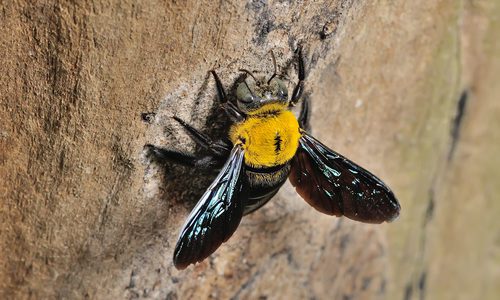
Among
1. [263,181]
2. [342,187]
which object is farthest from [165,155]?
[342,187]

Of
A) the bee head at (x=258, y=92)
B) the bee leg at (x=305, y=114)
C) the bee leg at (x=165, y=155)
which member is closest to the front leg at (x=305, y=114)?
the bee leg at (x=305, y=114)

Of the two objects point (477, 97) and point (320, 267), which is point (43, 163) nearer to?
point (320, 267)

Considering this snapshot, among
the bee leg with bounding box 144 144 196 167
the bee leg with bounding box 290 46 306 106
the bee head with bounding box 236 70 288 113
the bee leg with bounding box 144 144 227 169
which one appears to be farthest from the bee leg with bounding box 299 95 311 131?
the bee leg with bounding box 144 144 196 167

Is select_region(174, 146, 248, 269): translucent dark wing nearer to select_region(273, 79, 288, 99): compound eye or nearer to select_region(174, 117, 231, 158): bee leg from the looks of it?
select_region(174, 117, 231, 158): bee leg

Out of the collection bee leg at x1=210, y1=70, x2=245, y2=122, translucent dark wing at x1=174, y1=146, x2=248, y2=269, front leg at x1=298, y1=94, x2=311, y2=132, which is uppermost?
bee leg at x1=210, y1=70, x2=245, y2=122

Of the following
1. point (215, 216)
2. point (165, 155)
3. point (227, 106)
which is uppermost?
point (227, 106)

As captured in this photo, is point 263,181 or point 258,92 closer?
point 258,92

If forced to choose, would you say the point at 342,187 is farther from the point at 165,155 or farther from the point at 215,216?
the point at 165,155

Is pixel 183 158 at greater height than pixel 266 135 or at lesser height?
lesser

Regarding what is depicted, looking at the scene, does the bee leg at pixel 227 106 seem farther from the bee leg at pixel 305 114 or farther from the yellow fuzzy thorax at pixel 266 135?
the bee leg at pixel 305 114
